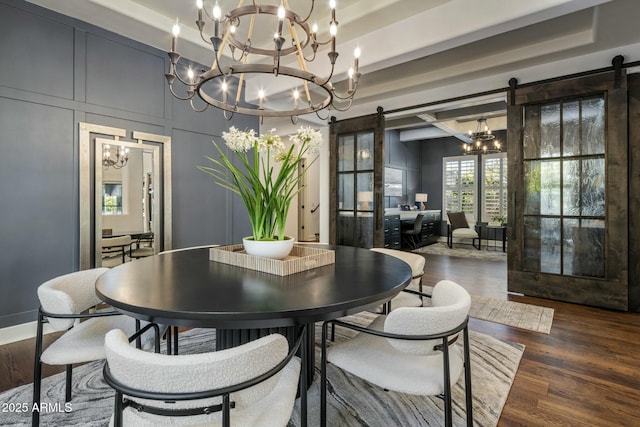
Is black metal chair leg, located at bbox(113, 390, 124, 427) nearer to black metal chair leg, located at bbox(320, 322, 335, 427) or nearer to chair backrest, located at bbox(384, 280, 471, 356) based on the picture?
black metal chair leg, located at bbox(320, 322, 335, 427)

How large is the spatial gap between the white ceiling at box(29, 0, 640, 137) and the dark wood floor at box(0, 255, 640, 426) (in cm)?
243

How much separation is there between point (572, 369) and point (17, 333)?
4.11 m

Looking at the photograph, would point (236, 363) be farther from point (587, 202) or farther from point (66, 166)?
point (587, 202)

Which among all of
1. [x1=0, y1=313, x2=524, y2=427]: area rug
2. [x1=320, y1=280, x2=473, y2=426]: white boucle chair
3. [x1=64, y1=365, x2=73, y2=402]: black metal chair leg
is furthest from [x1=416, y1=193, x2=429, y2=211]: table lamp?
[x1=64, y1=365, x2=73, y2=402]: black metal chair leg

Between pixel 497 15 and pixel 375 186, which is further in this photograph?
pixel 375 186

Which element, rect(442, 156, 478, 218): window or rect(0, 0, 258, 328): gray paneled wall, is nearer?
rect(0, 0, 258, 328): gray paneled wall

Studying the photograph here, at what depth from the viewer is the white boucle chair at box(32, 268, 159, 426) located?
52.9 inches

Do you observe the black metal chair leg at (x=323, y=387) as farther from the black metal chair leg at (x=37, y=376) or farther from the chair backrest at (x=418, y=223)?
the chair backrest at (x=418, y=223)

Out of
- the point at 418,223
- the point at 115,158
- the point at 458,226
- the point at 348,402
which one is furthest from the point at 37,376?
the point at 458,226

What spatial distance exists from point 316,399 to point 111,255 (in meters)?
2.46

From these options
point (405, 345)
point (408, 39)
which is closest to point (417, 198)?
point (408, 39)

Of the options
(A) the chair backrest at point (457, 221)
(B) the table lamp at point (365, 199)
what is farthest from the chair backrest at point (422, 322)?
(A) the chair backrest at point (457, 221)

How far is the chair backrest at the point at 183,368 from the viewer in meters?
0.76

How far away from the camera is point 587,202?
3.28m
